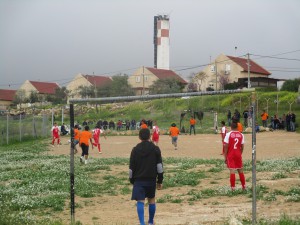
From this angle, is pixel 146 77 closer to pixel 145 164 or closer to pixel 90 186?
pixel 90 186

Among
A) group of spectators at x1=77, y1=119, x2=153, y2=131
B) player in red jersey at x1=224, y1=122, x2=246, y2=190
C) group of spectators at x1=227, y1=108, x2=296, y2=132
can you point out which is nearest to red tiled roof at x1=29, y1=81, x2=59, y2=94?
group of spectators at x1=77, y1=119, x2=153, y2=131

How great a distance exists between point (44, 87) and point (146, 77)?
3069 centimetres

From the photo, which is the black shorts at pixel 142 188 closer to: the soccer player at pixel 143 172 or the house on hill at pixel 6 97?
the soccer player at pixel 143 172

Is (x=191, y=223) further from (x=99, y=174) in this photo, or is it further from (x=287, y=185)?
(x=99, y=174)

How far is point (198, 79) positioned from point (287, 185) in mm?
→ 71985

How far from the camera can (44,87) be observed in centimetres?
10925

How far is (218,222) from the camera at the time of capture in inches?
376

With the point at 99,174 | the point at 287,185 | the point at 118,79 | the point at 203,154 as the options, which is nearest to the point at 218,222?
the point at 287,185

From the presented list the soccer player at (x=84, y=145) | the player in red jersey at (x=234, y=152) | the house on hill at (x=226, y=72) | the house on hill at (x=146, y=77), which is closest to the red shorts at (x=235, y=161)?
the player in red jersey at (x=234, y=152)

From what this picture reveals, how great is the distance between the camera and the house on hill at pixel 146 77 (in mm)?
88625

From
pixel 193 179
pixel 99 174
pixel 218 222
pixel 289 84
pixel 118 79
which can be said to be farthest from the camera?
pixel 118 79

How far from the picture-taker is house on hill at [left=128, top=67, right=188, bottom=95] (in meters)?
88.6

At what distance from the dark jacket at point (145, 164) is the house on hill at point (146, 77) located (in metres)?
77.2

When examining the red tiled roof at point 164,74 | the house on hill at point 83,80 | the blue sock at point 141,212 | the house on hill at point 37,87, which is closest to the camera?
the blue sock at point 141,212
